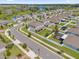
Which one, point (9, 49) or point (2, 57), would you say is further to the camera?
point (9, 49)

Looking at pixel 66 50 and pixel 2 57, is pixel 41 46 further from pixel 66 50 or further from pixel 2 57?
pixel 2 57

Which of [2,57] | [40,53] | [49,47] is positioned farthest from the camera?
[49,47]

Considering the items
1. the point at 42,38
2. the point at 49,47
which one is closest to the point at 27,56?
the point at 49,47

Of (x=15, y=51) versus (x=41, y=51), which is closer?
(x=15, y=51)

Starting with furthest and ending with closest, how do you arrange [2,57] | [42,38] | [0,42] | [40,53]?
[42,38]
[0,42]
[40,53]
[2,57]

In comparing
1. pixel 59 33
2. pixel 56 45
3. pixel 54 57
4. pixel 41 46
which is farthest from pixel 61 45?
pixel 59 33

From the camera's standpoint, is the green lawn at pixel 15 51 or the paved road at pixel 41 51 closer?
the paved road at pixel 41 51

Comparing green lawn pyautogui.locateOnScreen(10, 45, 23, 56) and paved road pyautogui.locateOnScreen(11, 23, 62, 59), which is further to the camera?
green lawn pyautogui.locateOnScreen(10, 45, 23, 56)

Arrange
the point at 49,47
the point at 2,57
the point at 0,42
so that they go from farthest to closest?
the point at 0,42 → the point at 49,47 → the point at 2,57

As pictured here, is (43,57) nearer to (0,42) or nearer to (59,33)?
(0,42)
